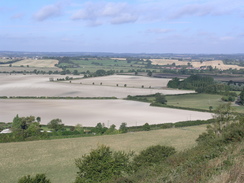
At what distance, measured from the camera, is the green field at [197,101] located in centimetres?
7081

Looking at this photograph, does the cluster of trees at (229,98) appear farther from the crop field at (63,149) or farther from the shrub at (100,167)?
the shrub at (100,167)

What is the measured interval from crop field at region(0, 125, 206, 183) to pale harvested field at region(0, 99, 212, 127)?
33.8 feet

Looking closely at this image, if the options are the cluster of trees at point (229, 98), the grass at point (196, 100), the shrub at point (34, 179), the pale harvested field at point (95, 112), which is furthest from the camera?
the cluster of trees at point (229, 98)

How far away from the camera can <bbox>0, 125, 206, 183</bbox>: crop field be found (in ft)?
89.9

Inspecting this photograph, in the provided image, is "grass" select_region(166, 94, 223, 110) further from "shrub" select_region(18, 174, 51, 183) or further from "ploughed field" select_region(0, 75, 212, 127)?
"shrub" select_region(18, 174, 51, 183)

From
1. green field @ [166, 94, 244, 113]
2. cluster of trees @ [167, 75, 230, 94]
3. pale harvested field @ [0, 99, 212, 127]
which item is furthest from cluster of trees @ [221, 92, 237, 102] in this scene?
pale harvested field @ [0, 99, 212, 127]

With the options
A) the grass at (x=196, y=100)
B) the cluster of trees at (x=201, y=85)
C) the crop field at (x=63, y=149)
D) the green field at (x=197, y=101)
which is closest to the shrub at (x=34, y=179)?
the crop field at (x=63, y=149)

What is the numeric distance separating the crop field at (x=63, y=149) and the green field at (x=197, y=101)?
74.7ft

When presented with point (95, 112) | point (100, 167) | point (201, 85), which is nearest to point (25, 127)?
point (95, 112)

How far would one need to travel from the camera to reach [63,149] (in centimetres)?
3566

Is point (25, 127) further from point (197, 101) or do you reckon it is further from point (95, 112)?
point (197, 101)

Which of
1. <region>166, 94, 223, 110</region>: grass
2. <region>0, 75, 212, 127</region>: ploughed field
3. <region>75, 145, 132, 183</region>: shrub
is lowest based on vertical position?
A: <region>0, 75, 212, 127</region>: ploughed field

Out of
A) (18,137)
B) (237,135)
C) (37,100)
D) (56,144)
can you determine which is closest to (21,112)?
(37,100)

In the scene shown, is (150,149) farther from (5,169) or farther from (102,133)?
(102,133)
